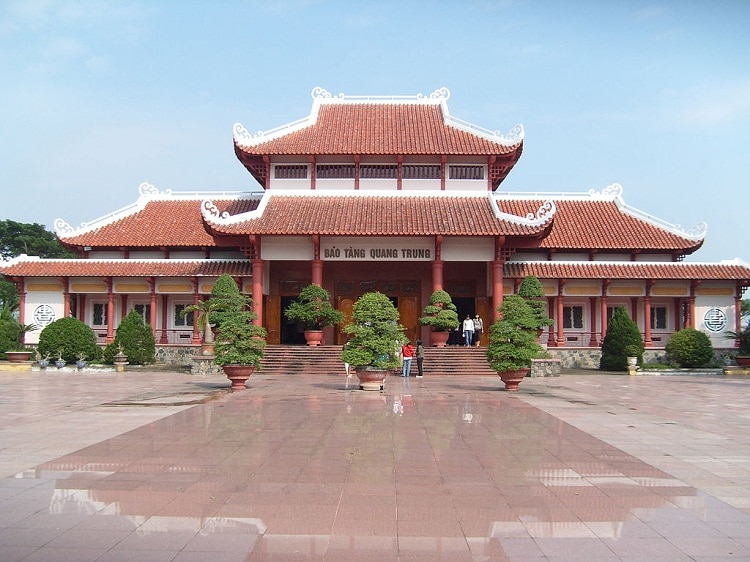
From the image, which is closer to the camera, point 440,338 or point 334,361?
point 334,361

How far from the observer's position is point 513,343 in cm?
1945

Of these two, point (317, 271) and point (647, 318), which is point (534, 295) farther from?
point (317, 271)

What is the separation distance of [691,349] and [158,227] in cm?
2463

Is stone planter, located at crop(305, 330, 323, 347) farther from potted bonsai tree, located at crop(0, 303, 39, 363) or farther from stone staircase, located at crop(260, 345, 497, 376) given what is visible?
potted bonsai tree, located at crop(0, 303, 39, 363)

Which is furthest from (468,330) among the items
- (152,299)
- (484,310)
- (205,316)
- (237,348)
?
(152,299)

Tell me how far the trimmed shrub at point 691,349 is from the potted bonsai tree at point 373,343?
1518 cm

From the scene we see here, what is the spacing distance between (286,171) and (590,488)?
24.7 metres

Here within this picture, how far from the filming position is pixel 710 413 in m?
15.6

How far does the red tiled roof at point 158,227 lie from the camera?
32562mm

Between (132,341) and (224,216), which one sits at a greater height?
(224,216)

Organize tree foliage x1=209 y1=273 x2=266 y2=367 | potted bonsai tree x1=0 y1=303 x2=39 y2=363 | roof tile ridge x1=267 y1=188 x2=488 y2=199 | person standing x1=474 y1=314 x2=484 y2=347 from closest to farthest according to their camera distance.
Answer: tree foliage x1=209 y1=273 x2=266 y2=367 < potted bonsai tree x1=0 y1=303 x2=39 y2=363 < person standing x1=474 y1=314 x2=484 y2=347 < roof tile ridge x1=267 y1=188 x2=488 y2=199

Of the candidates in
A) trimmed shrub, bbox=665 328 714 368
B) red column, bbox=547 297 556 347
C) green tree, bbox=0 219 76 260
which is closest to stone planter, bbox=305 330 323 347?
red column, bbox=547 297 556 347

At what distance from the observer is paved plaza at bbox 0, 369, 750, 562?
239 inches

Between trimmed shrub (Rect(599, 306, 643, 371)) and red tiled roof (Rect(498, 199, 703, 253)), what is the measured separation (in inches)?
164
